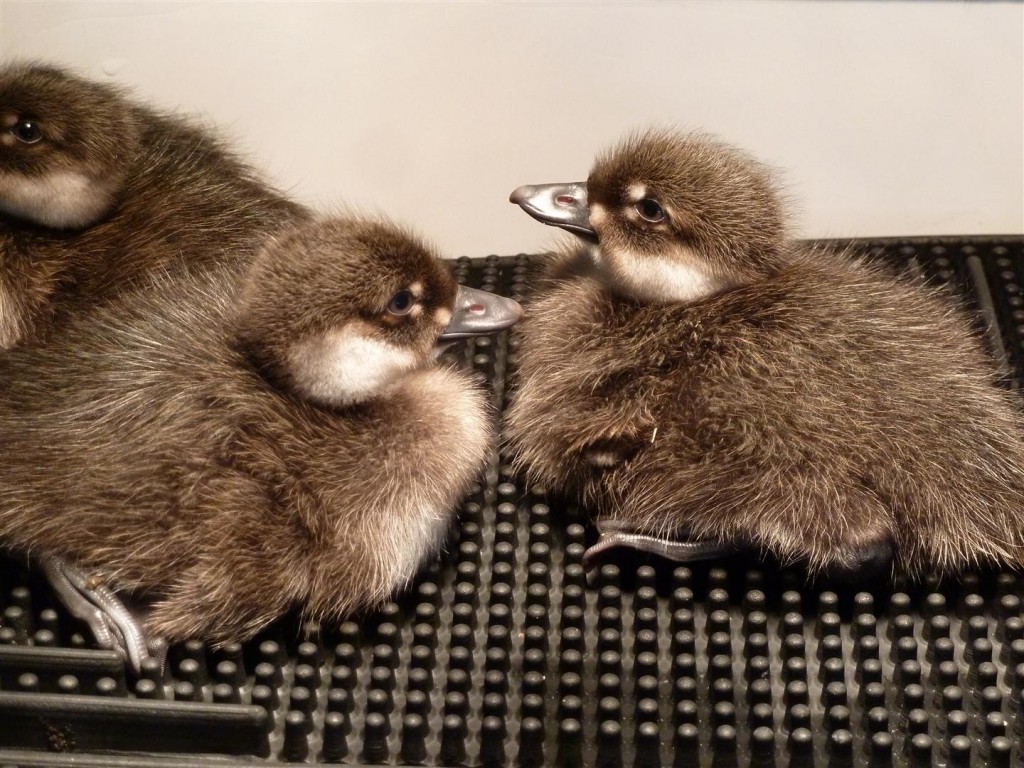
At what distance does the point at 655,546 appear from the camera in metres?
1.38

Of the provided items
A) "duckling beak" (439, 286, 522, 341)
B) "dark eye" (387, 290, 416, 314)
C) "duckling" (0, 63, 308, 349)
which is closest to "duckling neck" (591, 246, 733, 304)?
"duckling beak" (439, 286, 522, 341)

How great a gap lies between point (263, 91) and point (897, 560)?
1165 millimetres

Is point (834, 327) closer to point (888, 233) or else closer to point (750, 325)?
point (750, 325)

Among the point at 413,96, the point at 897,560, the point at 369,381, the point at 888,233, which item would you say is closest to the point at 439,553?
the point at 369,381

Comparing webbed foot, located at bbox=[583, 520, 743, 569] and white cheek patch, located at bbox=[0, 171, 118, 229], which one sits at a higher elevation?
white cheek patch, located at bbox=[0, 171, 118, 229]

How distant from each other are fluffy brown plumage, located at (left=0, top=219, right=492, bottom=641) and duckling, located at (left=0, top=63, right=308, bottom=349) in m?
0.11

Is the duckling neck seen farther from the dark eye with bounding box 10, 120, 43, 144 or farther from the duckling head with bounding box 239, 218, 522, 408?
the dark eye with bounding box 10, 120, 43, 144

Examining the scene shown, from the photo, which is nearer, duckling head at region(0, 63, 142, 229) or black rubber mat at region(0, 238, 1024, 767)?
black rubber mat at region(0, 238, 1024, 767)

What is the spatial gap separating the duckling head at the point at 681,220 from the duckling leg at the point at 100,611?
0.59 meters

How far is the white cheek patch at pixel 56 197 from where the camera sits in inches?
Answer: 56.8

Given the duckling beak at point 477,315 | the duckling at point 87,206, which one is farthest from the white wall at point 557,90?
the duckling beak at point 477,315

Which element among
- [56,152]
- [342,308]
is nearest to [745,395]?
[342,308]

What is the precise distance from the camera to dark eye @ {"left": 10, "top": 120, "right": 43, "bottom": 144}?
1454 millimetres

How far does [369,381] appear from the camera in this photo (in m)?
1.34
